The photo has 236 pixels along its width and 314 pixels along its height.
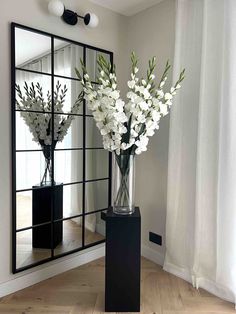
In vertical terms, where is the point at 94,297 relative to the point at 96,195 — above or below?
below

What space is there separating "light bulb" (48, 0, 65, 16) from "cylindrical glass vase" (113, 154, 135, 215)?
1281 mm

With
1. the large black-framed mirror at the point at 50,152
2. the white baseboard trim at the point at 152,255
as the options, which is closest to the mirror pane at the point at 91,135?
the large black-framed mirror at the point at 50,152

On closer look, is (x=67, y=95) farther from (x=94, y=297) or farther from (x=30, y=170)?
(x=94, y=297)

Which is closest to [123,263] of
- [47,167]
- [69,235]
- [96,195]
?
[69,235]

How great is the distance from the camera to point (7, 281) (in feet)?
6.82

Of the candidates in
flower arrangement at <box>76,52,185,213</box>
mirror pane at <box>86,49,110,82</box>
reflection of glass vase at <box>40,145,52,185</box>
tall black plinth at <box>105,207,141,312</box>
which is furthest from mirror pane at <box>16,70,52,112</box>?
tall black plinth at <box>105,207,141,312</box>

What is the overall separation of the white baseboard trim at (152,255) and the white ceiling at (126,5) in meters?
2.42

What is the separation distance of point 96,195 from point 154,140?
0.81 metres

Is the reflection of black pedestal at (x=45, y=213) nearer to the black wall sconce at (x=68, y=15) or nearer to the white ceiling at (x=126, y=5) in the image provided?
the black wall sconce at (x=68, y=15)

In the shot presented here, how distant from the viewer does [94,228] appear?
2662mm

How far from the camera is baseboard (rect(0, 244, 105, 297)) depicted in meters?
2.09

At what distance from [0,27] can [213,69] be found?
5.38 feet

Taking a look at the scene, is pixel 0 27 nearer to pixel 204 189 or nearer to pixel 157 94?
pixel 157 94

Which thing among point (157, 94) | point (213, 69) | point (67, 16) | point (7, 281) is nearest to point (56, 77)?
point (67, 16)
